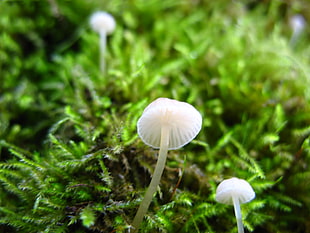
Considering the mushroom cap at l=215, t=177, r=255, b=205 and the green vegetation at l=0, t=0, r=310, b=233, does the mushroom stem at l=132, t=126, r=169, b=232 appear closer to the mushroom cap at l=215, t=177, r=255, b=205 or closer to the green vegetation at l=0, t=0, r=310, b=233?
the green vegetation at l=0, t=0, r=310, b=233

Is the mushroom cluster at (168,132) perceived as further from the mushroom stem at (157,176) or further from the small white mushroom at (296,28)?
the small white mushroom at (296,28)

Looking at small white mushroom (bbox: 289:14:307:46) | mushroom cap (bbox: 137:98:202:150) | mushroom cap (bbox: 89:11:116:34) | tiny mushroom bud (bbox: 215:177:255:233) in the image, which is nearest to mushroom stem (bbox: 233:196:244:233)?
tiny mushroom bud (bbox: 215:177:255:233)

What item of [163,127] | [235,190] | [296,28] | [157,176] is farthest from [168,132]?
[296,28]

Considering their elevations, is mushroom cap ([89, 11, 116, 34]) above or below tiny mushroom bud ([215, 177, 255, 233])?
above

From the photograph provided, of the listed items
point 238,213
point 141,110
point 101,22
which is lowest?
point 238,213

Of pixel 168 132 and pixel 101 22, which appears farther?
pixel 101 22

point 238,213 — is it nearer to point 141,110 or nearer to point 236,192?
point 236,192
